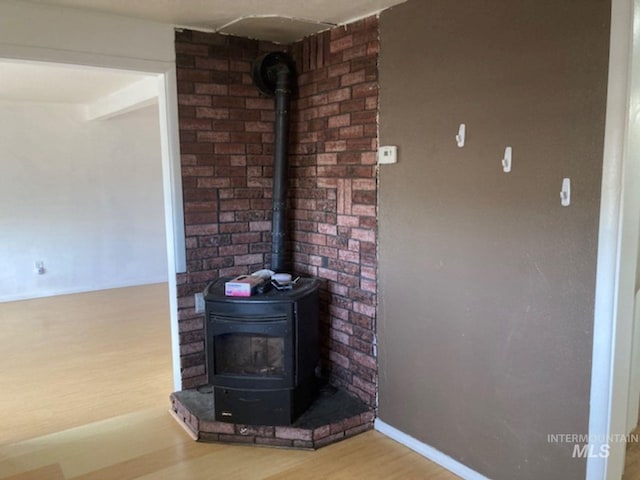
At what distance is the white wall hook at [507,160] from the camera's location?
198cm

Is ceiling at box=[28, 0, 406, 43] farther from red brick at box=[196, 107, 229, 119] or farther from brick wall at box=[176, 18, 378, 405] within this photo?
red brick at box=[196, 107, 229, 119]

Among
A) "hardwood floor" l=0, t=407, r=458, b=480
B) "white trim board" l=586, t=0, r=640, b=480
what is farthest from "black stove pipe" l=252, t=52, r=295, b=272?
"white trim board" l=586, t=0, r=640, b=480

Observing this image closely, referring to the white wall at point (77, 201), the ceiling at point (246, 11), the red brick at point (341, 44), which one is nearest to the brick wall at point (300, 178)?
the red brick at point (341, 44)

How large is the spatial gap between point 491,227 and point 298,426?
139 centimetres

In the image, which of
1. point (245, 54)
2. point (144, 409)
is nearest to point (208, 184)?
point (245, 54)

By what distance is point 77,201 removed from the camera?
6098 mm

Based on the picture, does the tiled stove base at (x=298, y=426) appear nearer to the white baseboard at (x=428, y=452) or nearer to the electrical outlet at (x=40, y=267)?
the white baseboard at (x=428, y=452)

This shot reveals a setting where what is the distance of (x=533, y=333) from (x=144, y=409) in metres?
2.28

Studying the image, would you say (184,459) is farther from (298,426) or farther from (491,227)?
(491,227)

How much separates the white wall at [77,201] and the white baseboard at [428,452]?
4.76m

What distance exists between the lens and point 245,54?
10.0 feet

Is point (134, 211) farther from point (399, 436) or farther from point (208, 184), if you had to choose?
point (399, 436)
